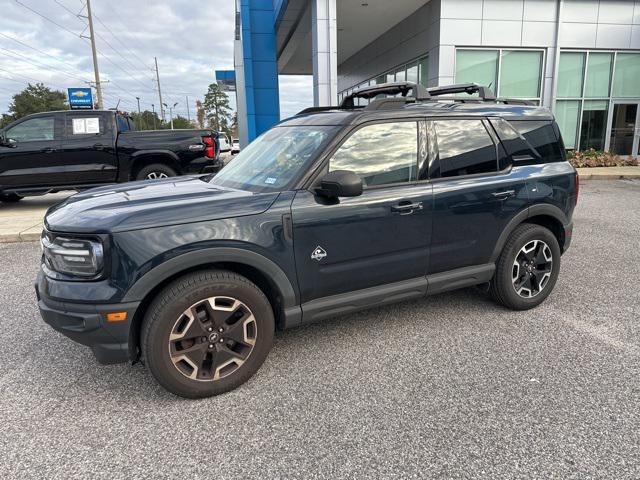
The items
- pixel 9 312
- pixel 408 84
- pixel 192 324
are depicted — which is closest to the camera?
pixel 192 324

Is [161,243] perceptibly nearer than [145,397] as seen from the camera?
Yes

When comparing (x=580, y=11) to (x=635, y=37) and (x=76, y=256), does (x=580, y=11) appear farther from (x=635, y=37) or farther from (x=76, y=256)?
(x=76, y=256)

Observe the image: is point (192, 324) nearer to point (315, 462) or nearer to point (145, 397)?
point (145, 397)

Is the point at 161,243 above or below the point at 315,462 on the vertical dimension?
above

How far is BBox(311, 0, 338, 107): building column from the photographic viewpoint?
13.8 m

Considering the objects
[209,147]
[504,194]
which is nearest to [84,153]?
[209,147]

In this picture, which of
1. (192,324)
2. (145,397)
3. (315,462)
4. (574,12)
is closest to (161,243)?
(192,324)

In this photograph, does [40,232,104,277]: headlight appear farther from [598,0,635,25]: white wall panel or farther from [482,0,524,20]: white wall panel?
[598,0,635,25]: white wall panel

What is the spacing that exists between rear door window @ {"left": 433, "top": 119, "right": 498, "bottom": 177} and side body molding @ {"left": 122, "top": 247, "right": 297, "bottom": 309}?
1558 mm

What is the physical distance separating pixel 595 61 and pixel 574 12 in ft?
6.48

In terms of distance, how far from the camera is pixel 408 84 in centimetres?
402

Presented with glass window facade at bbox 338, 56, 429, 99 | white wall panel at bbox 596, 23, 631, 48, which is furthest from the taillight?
white wall panel at bbox 596, 23, 631, 48

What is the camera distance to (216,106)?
104688 millimetres

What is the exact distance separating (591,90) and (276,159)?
16.8m
